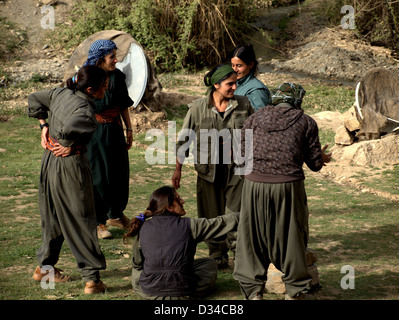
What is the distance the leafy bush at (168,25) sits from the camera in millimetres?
14445

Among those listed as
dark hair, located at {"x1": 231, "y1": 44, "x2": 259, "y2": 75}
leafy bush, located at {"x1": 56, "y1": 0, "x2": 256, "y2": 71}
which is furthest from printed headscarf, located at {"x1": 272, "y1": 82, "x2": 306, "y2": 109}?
leafy bush, located at {"x1": 56, "y1": 0, "x2": 256, "y2": 71}

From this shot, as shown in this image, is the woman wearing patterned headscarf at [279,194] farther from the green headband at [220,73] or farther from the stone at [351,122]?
the stone at [351,122]

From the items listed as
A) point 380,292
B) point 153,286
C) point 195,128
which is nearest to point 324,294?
point 380,292

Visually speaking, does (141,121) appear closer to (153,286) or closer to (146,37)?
(146,37)

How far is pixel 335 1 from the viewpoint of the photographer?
1673 cm

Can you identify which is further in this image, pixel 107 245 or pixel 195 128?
pixel 107 245

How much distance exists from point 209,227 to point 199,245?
5.83 feet

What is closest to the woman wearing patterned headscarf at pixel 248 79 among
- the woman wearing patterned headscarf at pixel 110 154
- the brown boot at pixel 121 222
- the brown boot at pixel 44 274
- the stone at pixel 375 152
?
the woman wearing patterned headscarf at pixel 110 154

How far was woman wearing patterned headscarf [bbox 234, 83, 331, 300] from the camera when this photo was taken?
388cm

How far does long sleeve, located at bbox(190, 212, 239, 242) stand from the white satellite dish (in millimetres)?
6656

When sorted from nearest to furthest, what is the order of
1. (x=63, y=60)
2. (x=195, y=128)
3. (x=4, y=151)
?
(x=195, y=128) < (x=4, y=151) < (x=63, y=60)

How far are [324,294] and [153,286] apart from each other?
1.41m

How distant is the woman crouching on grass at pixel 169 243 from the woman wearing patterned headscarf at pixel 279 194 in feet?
0.79

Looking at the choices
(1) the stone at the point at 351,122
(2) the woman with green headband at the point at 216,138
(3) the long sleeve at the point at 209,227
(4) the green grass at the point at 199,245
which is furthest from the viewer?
(1) the stone at the point at 351,122
